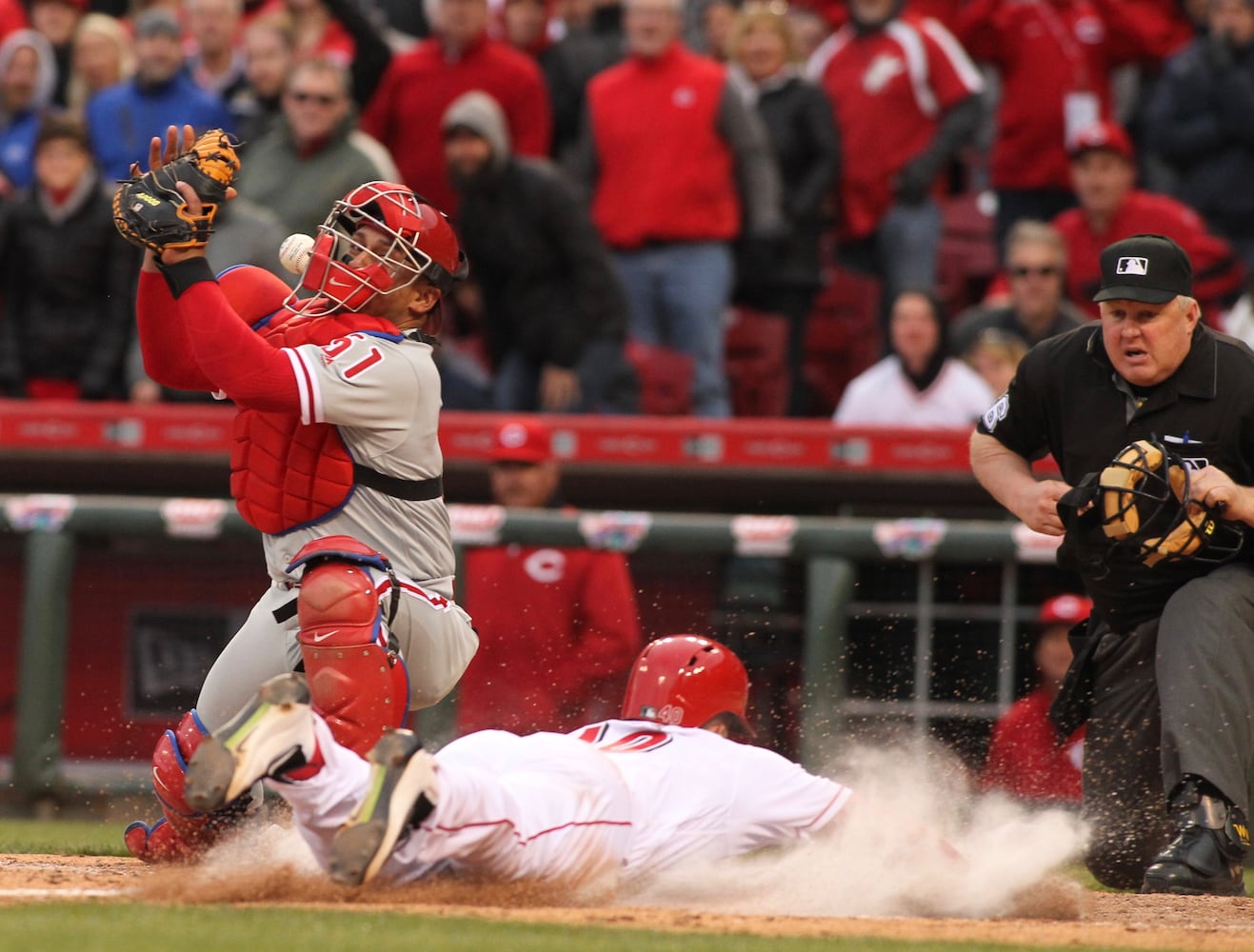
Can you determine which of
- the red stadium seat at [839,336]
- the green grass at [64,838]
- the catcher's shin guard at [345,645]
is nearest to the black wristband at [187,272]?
the catcher's shin guard at [345,645]

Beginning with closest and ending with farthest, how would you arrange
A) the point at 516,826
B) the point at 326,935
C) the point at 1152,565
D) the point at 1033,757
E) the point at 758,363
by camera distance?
the point at 326,935
the point at 516,826
the point at 1152,565
the point at 1033,757
the point at 758,363

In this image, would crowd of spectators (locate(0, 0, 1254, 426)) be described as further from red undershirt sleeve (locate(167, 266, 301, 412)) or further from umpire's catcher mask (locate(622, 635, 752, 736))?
red undershirt sleeve (locate(167, 266, 301, 412))

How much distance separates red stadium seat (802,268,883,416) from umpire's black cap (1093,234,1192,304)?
466 cm

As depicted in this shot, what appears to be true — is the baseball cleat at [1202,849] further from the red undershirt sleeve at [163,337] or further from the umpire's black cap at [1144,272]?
the red undershirt sleeve at [163,337]

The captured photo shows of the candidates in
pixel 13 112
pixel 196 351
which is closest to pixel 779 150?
pixel 13 112

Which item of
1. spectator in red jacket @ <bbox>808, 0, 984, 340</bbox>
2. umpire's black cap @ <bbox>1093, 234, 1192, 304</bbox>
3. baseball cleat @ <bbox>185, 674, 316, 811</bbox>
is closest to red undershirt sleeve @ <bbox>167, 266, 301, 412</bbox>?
baseball cleat @ <bbox>185, 674, 316, 811</bbox>

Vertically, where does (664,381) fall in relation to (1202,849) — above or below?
above

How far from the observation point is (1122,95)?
11.1 m

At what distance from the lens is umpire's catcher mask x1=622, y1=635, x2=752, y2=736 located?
16.6 feet

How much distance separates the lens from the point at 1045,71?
10367 mm

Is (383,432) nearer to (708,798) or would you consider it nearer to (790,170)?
(708,798)

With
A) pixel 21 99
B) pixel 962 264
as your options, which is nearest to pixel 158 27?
pixel 21 99

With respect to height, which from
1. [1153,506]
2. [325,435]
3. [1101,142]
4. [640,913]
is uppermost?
[1101,142]

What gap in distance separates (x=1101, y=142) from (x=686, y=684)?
5.32 meters
